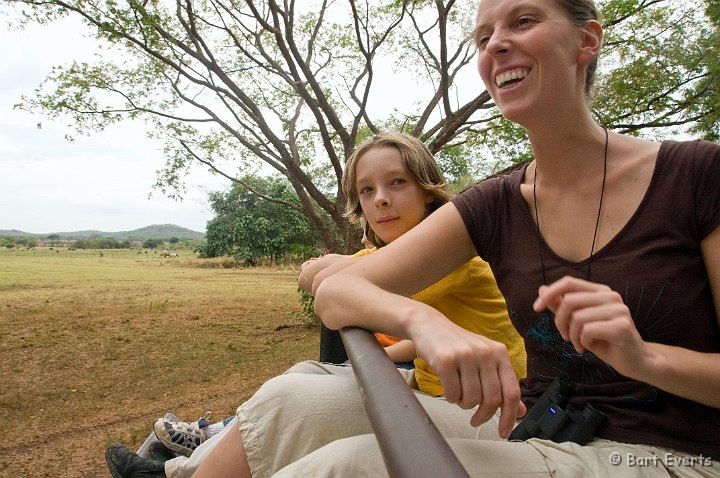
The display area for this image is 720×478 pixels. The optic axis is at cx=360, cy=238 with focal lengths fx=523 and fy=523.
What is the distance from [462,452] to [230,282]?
18507 mm

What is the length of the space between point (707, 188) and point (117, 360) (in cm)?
791

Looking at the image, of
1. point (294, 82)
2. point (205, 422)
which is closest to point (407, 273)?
point (205, 422)

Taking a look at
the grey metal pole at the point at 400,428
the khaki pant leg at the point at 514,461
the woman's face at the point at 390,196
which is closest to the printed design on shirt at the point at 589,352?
the khaki pant leg at the point at 514,461

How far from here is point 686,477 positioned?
3.31 ft

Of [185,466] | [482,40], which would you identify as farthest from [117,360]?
[482,40]

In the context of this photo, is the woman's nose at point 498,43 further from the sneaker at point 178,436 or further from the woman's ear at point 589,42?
the sneaker at point 178,436

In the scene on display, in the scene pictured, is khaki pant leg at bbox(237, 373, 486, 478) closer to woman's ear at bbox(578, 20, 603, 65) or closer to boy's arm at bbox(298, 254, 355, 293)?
boy's arm at bbox(298, 254, 355, 293)

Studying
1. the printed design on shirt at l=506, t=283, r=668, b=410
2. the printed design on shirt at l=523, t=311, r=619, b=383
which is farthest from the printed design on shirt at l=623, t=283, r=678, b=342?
the printed design on shirt at l=523, t=311, r=619, b=383

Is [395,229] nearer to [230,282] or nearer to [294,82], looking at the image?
[294,82]

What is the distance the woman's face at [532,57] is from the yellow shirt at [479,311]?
0.66 m

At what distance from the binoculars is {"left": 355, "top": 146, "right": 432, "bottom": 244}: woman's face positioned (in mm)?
1171

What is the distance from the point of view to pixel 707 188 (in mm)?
1114

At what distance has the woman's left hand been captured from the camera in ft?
2.72

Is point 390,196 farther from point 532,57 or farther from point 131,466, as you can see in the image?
point 131,466
